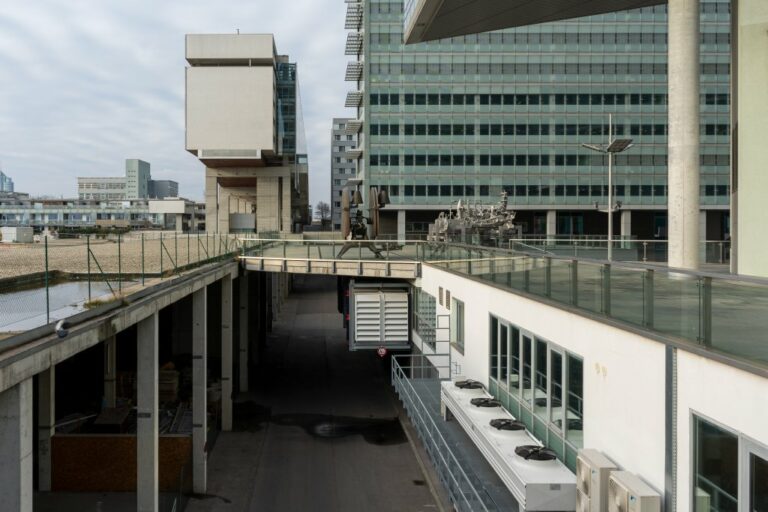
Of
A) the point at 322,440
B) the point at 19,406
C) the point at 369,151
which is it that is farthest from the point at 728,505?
the point at 369,151

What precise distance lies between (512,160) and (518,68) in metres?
10.1

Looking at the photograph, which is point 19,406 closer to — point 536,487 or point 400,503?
point 536,487

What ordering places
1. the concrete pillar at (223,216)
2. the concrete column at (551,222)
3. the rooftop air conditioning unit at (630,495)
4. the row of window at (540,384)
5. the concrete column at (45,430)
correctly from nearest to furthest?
the rooftop air conditioning unit at (630,495) < the row of window at (540,384) < the concrete column at (45,430) < the concrete column at (551,222) < the concrete pillar at (223,216)

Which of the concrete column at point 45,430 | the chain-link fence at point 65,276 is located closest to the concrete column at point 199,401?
the chain-link fence at point 65,276

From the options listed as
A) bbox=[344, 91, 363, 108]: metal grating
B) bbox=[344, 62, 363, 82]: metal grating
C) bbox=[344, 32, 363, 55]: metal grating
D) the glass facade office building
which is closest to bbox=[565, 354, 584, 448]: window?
the glass facade office building

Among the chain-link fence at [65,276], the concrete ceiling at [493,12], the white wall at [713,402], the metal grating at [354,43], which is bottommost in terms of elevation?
the white wall at [713,402]

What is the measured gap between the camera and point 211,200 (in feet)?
282

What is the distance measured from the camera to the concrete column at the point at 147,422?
1274 centimetres

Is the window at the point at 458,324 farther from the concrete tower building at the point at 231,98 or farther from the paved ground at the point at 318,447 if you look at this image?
the concrete tower building at the point at 231,98

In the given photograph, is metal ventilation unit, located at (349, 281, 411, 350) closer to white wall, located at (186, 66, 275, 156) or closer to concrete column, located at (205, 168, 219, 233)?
white wall, located at (186, 66, 275, 156)

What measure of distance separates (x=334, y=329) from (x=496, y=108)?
38250mm

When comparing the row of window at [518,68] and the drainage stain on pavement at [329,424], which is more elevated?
the row of window at [518,68]

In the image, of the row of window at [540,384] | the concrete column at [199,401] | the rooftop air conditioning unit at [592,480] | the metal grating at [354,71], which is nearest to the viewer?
the rooftop air conditioning unit at [592,480]

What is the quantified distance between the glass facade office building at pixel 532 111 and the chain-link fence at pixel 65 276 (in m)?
55.6
